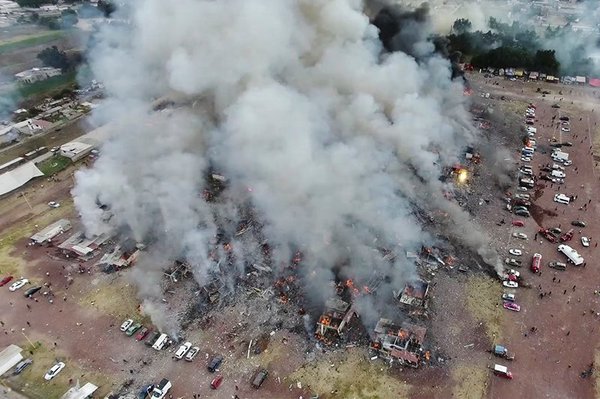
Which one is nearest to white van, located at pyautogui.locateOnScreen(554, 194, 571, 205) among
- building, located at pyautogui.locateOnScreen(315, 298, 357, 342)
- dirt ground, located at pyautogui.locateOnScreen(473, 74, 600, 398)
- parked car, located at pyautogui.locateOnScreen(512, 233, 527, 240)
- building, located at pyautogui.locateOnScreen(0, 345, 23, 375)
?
dirt ground, located at pyautogui.locateOnScreen(473, 74, 600, 398)

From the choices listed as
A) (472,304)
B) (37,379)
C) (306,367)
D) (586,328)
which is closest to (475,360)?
(472,304)

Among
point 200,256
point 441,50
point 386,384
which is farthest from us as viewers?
point 441,50

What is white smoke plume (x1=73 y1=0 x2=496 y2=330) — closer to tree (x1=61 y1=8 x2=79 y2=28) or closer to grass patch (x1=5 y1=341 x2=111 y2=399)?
grass patch (x1=5 y1=341 x2=111 y2=399)

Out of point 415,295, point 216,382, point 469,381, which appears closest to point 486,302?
point 415,295

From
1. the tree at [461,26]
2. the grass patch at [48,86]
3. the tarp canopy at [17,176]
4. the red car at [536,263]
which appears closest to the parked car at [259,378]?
the red car at [536,263]

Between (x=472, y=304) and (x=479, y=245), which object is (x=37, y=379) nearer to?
(x=472, y=304)

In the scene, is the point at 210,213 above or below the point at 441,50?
below

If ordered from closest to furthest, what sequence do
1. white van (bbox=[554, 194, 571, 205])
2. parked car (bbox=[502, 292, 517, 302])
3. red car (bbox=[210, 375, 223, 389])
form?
red car (bbox=[210, 375, 223, 389])
parked car (bbox=[502, 292, 517, 302])
white van (bbox=[554, 194, 571, 205])
